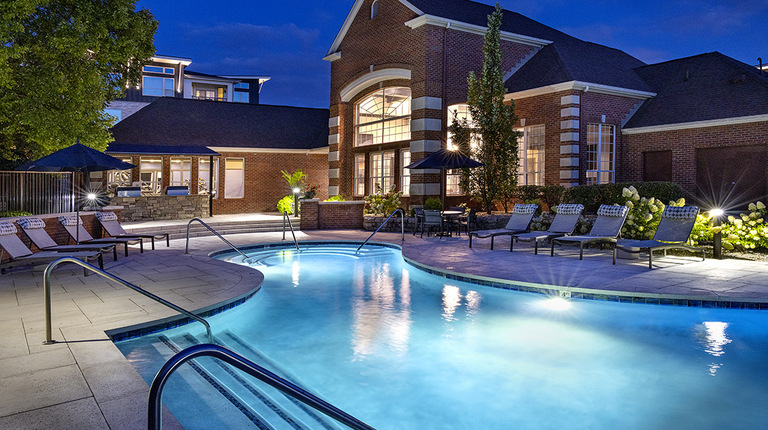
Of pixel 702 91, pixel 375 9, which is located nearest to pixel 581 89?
pixel 702 91

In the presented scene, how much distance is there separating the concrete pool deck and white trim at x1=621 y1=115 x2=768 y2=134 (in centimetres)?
811

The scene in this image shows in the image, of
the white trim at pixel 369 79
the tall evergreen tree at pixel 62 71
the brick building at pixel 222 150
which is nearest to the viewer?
the tall evergreen tree at pixel 62 71

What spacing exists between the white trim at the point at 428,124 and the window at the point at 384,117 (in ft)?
4.08

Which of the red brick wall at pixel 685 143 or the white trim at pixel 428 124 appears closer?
the red brick wall at pixel 685 143

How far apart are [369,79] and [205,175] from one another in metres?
9.52

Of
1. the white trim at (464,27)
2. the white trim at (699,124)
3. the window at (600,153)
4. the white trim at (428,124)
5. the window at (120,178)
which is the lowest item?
the window at (120,178)

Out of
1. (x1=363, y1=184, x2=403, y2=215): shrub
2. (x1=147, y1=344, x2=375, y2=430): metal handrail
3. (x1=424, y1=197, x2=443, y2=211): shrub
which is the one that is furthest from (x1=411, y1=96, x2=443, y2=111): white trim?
(x1=147, y1=344, x2=375, y2=430): metal handrail

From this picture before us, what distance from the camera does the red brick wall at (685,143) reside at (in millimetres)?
16281

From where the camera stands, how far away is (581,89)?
17.6 metres

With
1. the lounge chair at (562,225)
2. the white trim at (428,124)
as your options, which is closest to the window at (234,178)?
the white trim at (428,124)

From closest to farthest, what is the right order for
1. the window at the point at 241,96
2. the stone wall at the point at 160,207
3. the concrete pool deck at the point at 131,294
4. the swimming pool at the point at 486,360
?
the concrete pool deck at the point at 131,294
the swimming pool at the point at 486,360
the stone wall at the point at 160,207
the window at the point at 241,96

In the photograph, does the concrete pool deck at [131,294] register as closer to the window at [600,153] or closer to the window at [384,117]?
the window at [600,153]

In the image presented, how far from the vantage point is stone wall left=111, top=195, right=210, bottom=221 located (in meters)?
20.1

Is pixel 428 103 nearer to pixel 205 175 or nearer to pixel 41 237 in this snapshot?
pixel 205 175
